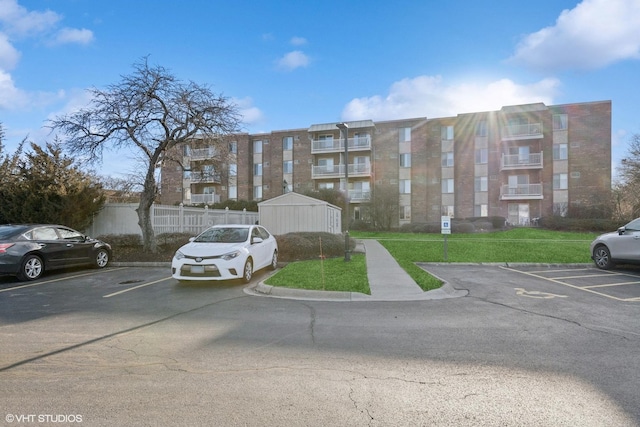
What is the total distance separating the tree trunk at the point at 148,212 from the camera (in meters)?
14.4

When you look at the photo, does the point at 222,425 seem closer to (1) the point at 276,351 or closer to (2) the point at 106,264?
(1) the point at 276,351

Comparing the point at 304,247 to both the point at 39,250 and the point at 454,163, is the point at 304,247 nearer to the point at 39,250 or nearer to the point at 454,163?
the point at 39,250

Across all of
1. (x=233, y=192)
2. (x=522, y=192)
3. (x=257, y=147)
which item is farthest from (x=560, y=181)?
(x=233, y=192)

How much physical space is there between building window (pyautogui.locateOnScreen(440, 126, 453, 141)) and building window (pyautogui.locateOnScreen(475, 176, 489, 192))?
16.1ft

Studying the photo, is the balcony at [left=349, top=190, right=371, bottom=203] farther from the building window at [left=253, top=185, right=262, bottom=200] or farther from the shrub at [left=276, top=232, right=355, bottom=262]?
the shrub at [left=276, top=232, right=355, bottom=262]

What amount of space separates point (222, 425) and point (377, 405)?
1.27 m

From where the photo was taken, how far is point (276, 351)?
4379mm

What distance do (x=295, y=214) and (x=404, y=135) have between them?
24.6m

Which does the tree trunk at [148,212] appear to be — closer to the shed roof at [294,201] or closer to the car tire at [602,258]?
the shed roof at [294,201]

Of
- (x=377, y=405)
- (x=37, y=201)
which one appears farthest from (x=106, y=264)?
(x=377, y=405)

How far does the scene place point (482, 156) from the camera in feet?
118

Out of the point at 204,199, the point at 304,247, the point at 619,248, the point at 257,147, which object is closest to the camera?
the point at 619,248

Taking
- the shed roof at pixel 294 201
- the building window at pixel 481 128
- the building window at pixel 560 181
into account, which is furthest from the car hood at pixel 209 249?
the building window at pixel 560 181

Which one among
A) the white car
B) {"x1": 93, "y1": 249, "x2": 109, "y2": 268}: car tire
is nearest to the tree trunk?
{"x1": 93, "y1": 249, "x2": 109, "y2": 268}: car tire
